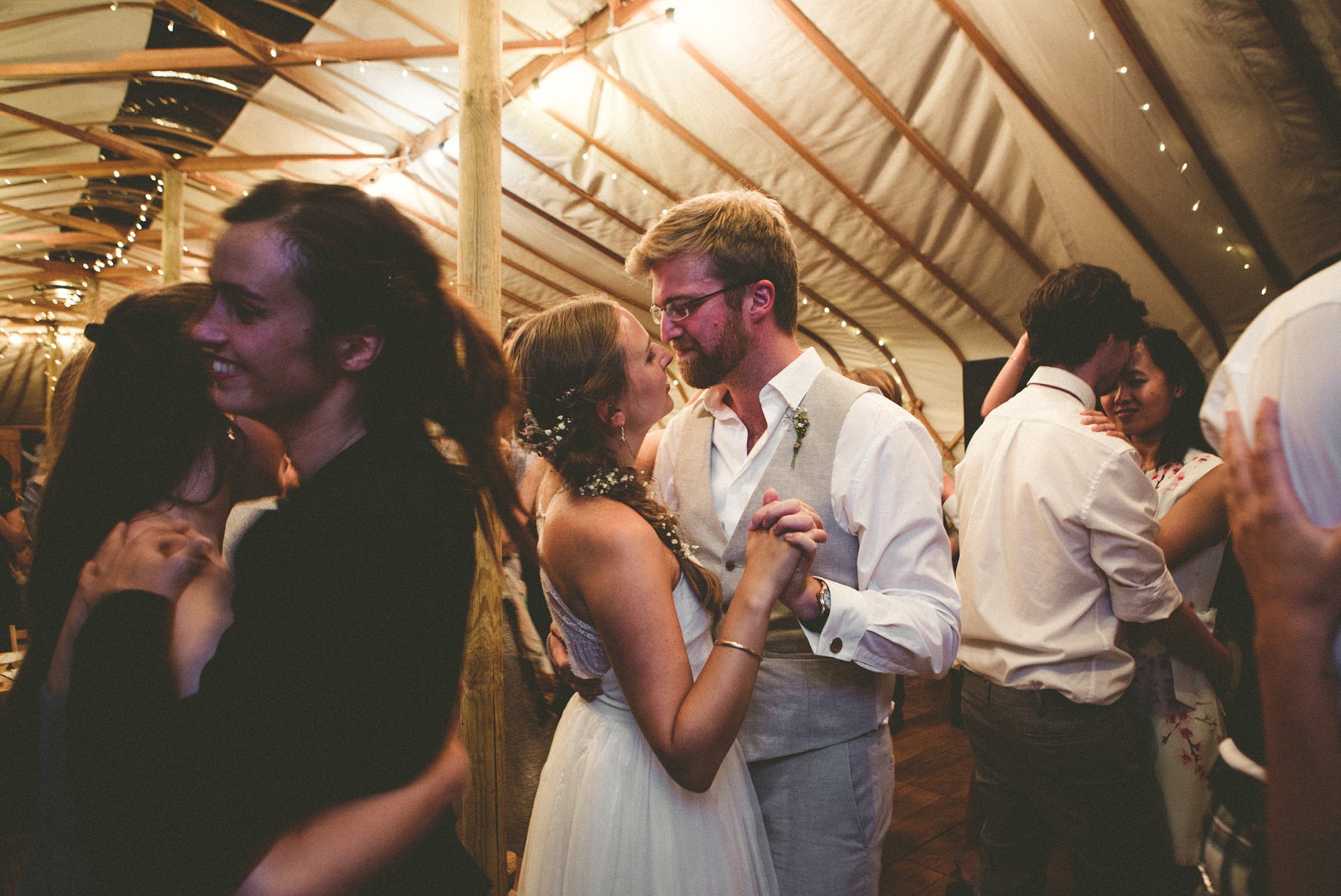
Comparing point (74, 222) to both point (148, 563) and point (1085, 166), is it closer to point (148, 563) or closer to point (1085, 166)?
point (148, 563)

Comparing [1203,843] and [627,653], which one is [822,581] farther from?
[1203,843]

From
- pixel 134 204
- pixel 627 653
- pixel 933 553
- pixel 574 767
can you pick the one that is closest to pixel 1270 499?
pixel 933 553

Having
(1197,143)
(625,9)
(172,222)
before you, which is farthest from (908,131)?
(172,222)

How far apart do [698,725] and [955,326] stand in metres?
7.50

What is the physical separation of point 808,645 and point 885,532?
281 millimetres

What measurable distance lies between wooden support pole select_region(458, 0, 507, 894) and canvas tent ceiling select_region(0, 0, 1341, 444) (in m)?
0.25

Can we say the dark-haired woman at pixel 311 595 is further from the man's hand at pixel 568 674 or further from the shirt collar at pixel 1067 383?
the shirt collar at pixel 1067 383

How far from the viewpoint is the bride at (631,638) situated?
123 centimetres

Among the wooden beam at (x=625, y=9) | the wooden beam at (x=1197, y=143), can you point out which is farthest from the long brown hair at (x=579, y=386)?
the wooden beam at (x=1197, y=143)

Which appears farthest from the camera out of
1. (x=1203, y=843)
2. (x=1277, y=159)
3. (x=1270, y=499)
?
(x=1277, y=159)

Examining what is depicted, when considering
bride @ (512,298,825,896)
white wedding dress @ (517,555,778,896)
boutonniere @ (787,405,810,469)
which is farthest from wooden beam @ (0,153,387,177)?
white wedding dress @ (517,555,778,896)

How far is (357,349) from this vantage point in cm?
106

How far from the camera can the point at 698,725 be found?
1.19 m

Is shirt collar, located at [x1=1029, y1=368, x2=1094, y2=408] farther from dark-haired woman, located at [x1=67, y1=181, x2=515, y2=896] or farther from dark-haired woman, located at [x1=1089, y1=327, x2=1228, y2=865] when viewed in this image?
dark-haired woman, located at [x1=67, y1=181, x2=515, y2=896]
